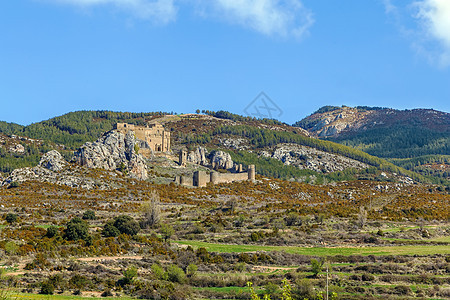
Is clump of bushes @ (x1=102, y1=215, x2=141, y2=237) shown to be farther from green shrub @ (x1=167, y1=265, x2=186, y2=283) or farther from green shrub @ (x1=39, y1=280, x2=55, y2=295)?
green shrub @ (x1=39, y1=280, x2=55, y2=295)

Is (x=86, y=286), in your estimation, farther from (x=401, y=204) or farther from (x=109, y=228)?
(x=401, y=204)

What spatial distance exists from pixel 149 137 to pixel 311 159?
220ft

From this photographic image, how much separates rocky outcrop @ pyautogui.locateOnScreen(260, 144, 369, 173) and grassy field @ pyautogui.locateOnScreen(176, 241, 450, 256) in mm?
108955

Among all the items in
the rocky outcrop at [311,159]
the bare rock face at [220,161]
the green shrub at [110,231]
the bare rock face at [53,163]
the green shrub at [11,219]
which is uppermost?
the rocky outcrop at [311,159]

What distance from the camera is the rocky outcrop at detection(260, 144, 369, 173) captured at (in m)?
164

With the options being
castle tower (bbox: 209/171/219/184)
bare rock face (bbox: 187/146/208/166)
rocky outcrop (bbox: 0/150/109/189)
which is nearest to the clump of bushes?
rocky outcrop (bbox: 0/150/109/189)

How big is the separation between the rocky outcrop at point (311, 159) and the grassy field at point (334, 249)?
108955 millimetres

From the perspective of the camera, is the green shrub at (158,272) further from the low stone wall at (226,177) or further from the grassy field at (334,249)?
the low stone wall at (226,177)

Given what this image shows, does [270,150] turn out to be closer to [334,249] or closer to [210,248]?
[334,249]

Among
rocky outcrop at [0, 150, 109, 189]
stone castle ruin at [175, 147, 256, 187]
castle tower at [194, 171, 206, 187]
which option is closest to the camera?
rocky outcrop at [0, 150, 109, 189]

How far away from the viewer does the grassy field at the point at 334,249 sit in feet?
161

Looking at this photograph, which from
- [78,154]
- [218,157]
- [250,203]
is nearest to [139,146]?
[78,154]

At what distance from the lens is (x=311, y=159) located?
168375mm

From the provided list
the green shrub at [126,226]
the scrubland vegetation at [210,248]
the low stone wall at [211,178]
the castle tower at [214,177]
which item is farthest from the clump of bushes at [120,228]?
the castle tower at [214,177]
